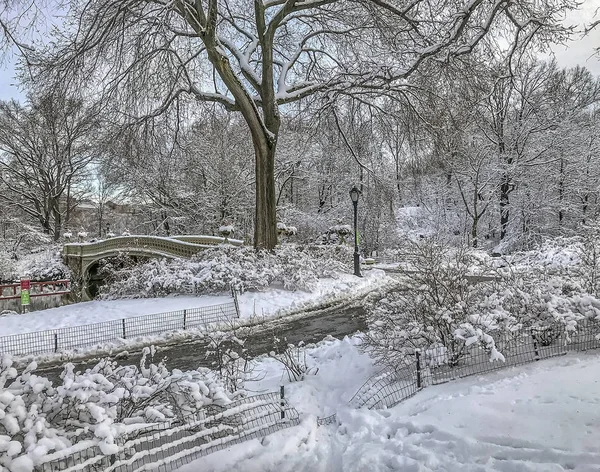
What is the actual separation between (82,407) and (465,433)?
117 inches

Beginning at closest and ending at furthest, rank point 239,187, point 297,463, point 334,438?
point 297,463, point 334,438, point 239,187

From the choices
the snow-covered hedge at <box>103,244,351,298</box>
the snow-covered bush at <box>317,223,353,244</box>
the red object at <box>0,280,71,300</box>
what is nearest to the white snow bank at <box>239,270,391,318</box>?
the snow-covered hedge at <box>103,244,351,298</box>

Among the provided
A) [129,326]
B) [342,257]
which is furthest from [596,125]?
[129,326]

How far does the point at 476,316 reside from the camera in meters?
4.78

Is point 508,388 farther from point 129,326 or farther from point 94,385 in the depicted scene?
point 129,326

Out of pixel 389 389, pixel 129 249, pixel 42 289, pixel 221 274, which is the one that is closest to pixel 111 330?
pixel 221 274

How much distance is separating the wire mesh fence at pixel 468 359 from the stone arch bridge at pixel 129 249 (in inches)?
459

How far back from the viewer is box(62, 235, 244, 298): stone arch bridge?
17.7 metres

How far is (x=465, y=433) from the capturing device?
338 centimetres

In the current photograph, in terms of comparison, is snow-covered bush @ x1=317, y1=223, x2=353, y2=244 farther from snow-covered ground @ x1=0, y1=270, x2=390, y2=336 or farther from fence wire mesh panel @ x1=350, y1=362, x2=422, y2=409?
fence wire mesh panel @ x1=350, y1=362, x2=422, y2=409

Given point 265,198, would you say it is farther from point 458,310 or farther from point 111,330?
point 458,310

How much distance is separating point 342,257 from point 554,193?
48.8 ft

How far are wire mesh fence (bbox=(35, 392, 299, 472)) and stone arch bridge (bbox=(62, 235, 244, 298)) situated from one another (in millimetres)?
12208

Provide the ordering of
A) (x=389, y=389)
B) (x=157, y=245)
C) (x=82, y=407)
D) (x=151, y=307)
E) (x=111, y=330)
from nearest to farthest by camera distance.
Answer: (x=82, y=407) < (x=389, y=389) < (x=111, y=330) < (x=151, y=307) < (x=157, y=245)
